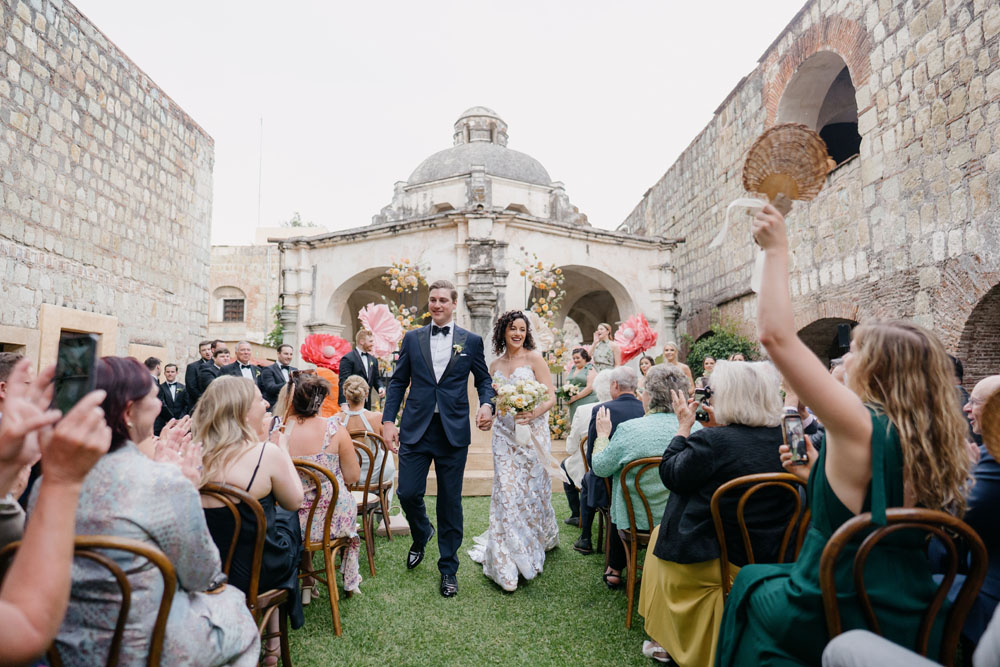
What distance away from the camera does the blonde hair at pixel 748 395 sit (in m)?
2.45

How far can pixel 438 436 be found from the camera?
12.7 feet

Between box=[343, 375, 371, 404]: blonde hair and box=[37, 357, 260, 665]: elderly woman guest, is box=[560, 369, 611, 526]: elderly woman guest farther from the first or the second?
box=[37, 357, 260, 665]: elderly woman guest

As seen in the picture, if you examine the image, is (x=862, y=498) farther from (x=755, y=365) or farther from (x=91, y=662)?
(x=91, y=662)

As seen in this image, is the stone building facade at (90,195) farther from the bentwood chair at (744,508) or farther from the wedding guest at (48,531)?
the bentwood chair at (744,508)

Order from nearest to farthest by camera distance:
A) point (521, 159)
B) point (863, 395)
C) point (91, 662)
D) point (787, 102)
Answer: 1. point (91, 662)
2. point (863, 395)
3. point (787, 102)
4. point (521, 159)

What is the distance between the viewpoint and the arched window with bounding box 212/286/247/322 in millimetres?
27391

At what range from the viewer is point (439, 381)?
3902mm

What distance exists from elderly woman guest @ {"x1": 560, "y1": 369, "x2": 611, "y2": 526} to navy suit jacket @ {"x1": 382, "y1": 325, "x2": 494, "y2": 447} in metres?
1.09

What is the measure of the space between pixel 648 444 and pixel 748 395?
854mm

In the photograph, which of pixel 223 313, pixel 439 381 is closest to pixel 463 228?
pixel 439 381

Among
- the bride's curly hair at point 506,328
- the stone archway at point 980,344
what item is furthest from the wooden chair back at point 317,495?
the stone archway at point 980,344

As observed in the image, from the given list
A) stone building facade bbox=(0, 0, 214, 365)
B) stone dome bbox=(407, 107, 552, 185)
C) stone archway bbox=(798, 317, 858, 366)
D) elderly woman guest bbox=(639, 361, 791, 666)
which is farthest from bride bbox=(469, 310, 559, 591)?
stone dome bbox=(407, 107, 552, 185)

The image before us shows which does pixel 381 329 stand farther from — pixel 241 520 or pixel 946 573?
pixel 946 573

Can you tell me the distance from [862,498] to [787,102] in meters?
10.8
